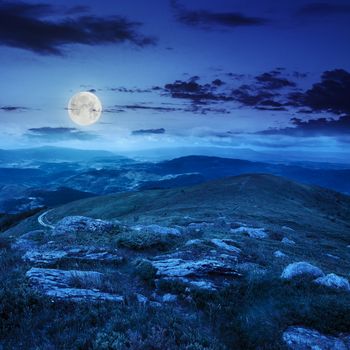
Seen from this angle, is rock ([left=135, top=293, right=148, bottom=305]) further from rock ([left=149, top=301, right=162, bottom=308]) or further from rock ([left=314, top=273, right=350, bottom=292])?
rock ([left=314, top=273, right=350, bottom=292])

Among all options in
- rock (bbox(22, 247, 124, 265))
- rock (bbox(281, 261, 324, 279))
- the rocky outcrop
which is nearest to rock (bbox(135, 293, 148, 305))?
rock (bbox(22, 247, 124, 265))

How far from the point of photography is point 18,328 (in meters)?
8.09

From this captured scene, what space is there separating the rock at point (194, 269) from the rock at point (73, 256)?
2576 millimetres

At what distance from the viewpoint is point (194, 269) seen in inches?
494

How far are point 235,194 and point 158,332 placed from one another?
75.5 m

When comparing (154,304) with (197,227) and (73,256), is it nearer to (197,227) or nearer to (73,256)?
(73,256)

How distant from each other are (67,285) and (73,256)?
4289 millimetres

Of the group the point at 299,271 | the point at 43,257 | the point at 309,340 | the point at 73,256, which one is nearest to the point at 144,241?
the point at 73,256

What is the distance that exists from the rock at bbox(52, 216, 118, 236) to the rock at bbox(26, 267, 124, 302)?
1006 cm

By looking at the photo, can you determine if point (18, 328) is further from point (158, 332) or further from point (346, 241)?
point (346, 241)

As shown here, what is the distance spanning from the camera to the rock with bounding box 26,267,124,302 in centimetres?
966

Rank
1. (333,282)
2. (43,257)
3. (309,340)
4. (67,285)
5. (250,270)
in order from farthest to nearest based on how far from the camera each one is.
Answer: (43,257), (250,270), (333,282), (67,285), (309,340)

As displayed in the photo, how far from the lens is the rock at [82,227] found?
72.2ft

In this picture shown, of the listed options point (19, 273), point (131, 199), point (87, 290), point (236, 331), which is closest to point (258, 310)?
point (236, 331)
